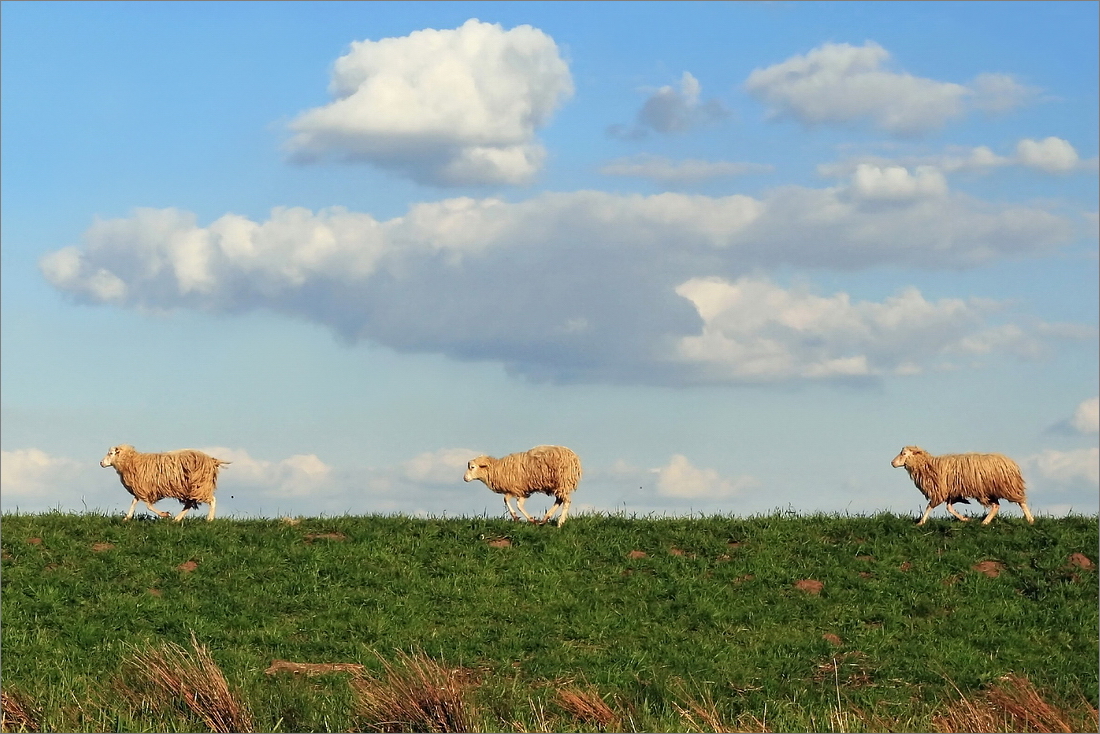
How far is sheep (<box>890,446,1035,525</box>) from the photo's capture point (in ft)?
78.1

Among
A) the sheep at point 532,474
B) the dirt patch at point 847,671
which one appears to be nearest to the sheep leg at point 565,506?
the sheep at point 532,474

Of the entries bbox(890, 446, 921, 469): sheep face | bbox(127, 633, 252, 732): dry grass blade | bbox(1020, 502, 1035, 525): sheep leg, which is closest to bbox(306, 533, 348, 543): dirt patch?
bbox(127, 633, 252, 732): dry grass blade

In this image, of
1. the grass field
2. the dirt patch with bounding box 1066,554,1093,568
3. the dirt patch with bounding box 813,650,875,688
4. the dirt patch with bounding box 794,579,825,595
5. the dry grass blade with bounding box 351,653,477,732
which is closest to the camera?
the dry grass blade with bounding box 351,653,477,732

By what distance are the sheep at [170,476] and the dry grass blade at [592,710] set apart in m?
11.6

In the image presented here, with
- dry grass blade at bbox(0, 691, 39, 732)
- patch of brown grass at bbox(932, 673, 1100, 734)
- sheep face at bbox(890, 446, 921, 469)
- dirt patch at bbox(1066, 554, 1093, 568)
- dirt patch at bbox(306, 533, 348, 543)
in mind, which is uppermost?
sheep face at bbox(890, 446, 921, 469)

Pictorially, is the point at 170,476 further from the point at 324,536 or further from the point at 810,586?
the point at 810,586

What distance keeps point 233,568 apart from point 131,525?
3.37m

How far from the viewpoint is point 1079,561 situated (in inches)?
889

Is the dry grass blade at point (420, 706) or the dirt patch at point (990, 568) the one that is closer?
the dry grass blade at point (420, 706)

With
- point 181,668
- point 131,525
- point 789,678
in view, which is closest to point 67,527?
point 131,525

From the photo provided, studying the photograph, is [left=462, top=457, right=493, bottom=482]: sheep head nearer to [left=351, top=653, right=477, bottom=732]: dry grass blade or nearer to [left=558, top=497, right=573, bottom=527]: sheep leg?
[left=558, top=497, right=573, bottom=527]: sheep leg

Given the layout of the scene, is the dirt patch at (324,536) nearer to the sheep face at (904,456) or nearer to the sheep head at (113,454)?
the sheep head at (113,454)

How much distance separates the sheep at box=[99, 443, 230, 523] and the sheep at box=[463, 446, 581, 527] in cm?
523

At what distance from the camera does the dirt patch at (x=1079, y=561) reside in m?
22.5
